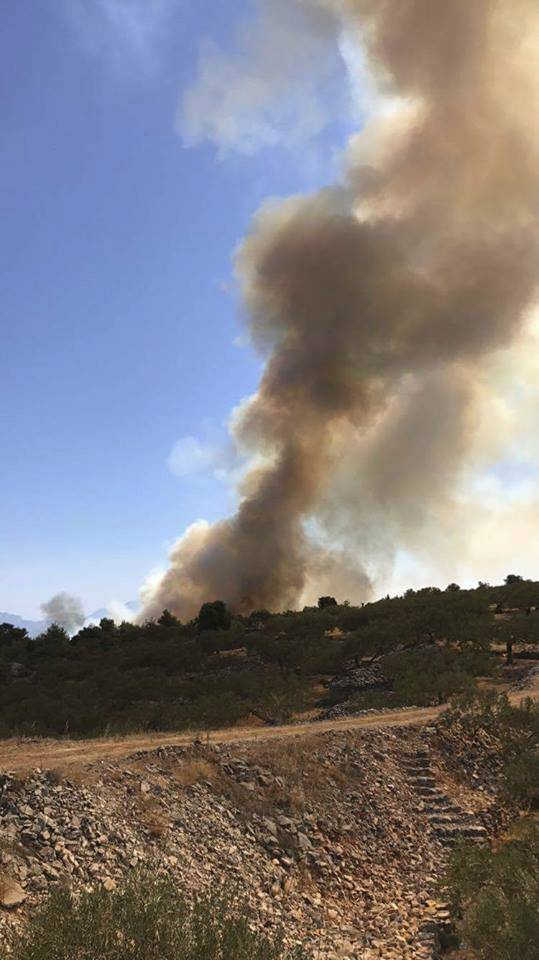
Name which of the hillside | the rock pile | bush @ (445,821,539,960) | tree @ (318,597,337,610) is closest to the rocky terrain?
bush @ (445,821,539,960)

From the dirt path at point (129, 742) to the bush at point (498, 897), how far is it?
8.06 meters

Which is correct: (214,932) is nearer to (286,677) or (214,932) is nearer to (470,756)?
(470,756)

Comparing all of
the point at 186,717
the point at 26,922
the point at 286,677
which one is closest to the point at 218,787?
the point at 26,922

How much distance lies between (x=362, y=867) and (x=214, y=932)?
9.52 metres

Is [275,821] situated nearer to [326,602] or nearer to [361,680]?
[361,680]

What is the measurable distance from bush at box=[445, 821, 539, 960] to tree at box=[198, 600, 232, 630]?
4946cm

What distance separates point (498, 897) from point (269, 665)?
35508 mm

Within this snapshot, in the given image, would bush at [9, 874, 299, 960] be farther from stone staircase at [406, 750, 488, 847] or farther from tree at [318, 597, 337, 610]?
tree at [318, 597, 337, 610]

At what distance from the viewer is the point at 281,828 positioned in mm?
17078

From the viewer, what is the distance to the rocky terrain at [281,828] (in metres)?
13.1

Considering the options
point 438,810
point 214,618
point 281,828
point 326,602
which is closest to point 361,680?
point 438,810

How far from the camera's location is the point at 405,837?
60.6ft

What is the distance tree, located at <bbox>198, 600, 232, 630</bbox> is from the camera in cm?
6569

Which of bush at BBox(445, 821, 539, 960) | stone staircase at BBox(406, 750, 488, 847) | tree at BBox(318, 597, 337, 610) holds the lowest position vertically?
bush at BBox(445, 821, 539, 960)
